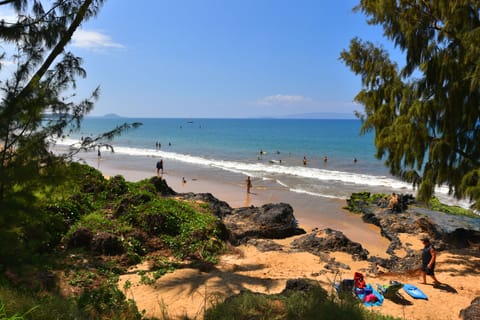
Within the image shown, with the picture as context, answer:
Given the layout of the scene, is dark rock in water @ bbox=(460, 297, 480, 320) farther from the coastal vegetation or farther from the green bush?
the coastal vegetation

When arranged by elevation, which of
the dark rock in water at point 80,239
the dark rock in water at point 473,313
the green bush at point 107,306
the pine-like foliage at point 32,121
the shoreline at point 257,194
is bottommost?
the shoreline at point 257,194

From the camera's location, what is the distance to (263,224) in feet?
48.7

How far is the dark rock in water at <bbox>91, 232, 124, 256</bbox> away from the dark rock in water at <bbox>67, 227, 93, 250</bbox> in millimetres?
199

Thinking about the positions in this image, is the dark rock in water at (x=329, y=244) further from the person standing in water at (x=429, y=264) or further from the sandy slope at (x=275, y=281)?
the person standing in water at (x=429, y=264)

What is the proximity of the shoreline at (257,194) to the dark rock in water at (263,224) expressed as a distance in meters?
1.43

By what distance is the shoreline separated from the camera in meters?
16.2

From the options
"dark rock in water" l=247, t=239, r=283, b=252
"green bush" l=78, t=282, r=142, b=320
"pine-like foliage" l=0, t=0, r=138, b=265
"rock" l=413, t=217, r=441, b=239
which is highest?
"pine-like foliage" l=0, t=0, r=138, b=265

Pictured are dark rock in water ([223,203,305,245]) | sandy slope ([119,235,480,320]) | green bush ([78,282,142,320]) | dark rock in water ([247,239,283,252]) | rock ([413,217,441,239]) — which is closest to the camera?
green bush ([78,282,142,320])

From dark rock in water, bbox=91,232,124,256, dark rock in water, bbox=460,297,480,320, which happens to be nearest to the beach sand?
dark rock in water, bbox=460,297,480,320

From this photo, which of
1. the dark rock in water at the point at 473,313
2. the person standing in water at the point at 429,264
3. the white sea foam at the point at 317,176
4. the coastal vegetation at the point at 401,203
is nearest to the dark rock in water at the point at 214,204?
the coastal vegetation at the point at 401,203

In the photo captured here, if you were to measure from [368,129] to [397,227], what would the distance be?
18.8 ft

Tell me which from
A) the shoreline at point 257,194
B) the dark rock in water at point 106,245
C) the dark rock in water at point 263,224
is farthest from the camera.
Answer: the shoreline at point 257,194

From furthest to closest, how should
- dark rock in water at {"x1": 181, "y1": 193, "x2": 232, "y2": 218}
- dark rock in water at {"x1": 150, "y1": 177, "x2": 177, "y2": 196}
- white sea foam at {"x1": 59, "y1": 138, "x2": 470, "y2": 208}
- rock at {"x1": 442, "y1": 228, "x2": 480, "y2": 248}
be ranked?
1. white sea foam at {"x1": 59, "y1": 138, "x2": 470, "y2": 208}
2. dark rock in water at {"x1": 150, "y1": 177, "x2": 177, "y2": 196}
3. dark rock in water at {"x1": 181, "y1": 193, "x2": 232, "y2": 218}
4. rock at {"x1": 442, "y1": 228, "x2": 480, "y2": 248}

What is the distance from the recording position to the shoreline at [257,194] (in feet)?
53.3
